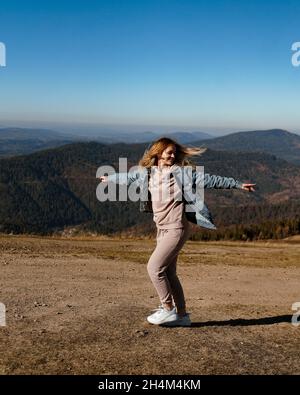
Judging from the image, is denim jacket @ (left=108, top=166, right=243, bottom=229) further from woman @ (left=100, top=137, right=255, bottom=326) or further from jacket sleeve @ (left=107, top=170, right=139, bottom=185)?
jacket sleeve @ (left=107, top=170, right=139, bottom=185)

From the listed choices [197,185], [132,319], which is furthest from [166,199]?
[132,319]

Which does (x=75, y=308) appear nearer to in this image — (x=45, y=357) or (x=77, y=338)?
(x=77, y=338)

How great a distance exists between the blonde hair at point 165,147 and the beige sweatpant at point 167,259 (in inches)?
30.4

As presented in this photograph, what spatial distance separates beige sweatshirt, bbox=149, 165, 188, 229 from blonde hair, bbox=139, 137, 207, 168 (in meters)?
0.11

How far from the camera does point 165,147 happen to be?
6453mm

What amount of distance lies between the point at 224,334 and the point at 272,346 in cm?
67

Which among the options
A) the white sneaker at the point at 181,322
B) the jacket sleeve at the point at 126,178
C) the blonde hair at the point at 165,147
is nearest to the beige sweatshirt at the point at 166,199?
the blonde hair at the point at 165,147

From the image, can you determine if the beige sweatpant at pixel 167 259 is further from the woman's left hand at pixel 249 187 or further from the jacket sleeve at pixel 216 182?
the woman's left hand at pixel 249 187

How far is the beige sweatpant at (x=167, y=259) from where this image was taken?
6469 mm

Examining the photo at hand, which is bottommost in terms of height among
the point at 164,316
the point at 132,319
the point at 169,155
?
the point at 132,319

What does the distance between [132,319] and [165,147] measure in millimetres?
2501

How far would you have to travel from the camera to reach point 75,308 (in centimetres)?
817

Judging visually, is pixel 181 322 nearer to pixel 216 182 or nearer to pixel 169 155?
pixel 216 182
